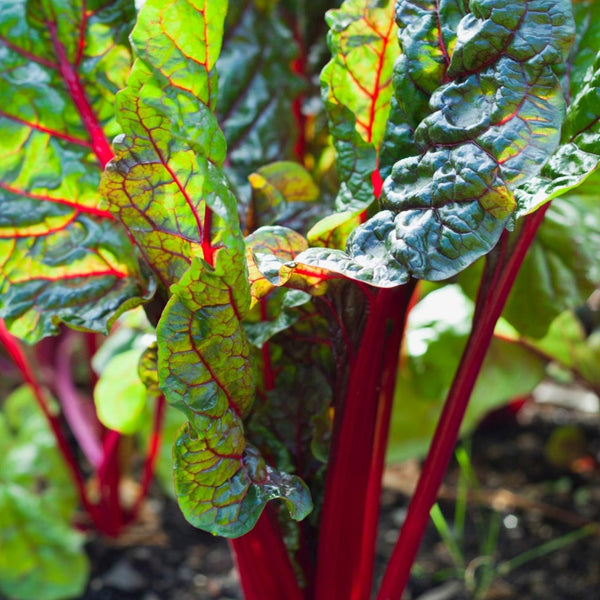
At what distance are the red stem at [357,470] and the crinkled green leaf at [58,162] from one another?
27 cm

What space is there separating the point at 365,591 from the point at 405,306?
359mm

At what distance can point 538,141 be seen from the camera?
67cm

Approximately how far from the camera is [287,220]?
958mm

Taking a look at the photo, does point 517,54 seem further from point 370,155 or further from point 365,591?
point 365,591

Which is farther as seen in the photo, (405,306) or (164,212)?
(405,306)

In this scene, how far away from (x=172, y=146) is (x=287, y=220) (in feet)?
0.84

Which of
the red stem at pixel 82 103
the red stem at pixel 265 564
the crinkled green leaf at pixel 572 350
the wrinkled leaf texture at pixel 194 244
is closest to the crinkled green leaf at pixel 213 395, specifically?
the wrinkled leaf texture at pixel 194 244

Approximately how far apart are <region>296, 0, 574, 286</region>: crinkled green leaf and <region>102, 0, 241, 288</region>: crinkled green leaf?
0.40 feet

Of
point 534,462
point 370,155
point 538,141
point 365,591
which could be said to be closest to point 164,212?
point 370,155

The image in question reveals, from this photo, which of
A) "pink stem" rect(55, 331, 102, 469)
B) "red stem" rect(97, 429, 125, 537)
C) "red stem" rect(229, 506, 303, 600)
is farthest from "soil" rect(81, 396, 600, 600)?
"red stem" rect(229, 506, 303, 600)

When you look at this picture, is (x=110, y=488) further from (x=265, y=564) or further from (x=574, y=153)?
(x=574, y=153)

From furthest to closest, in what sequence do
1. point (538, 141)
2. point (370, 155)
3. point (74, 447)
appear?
point (74, 447)
point (370, 155)
point (538, 141)

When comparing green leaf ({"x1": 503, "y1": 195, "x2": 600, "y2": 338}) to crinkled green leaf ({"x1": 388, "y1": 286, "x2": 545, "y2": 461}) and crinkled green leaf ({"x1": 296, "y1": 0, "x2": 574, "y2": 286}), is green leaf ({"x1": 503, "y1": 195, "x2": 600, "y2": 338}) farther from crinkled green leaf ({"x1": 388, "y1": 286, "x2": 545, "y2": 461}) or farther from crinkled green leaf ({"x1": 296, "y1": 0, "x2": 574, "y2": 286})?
crinkled green leaf ({"x1": 296, "y1": 0, "x2": 574, "y2": 286})

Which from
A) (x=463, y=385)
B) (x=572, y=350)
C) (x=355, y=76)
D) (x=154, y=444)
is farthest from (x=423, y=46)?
(x=154, y=444)
